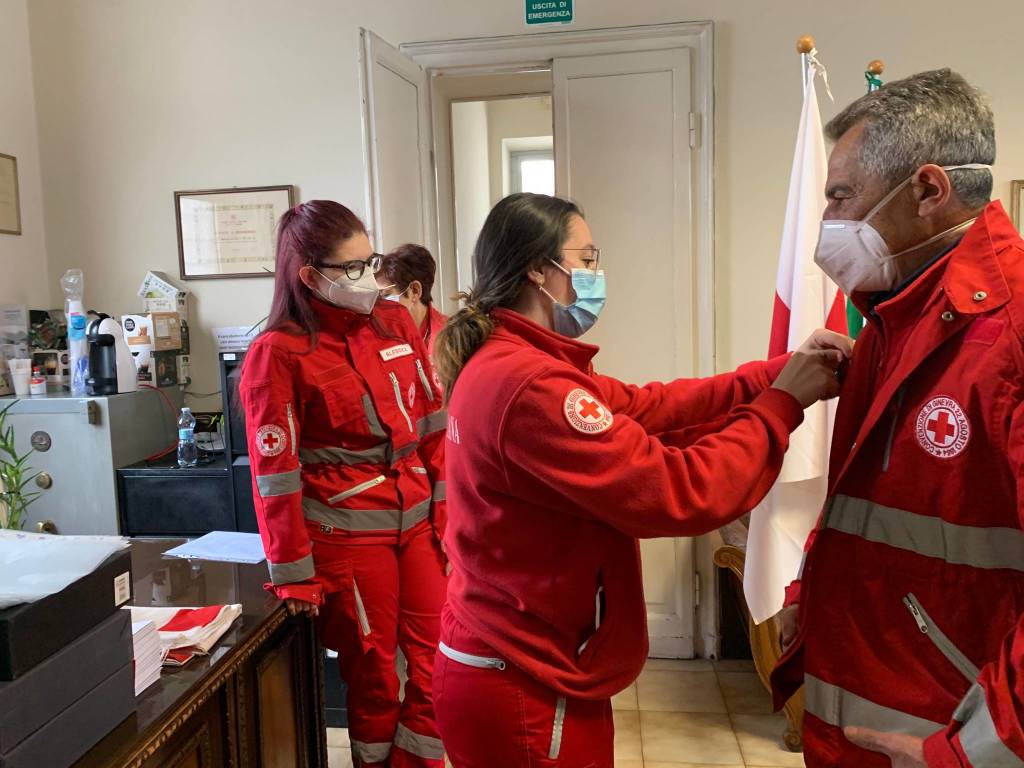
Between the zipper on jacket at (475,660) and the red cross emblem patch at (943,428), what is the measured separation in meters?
0.69

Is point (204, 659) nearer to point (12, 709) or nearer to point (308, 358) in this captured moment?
point (12, 709)

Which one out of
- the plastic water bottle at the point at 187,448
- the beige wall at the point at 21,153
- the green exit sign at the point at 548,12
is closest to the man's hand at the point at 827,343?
the green exit sign at the point at 548,12

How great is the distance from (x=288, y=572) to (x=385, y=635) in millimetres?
356

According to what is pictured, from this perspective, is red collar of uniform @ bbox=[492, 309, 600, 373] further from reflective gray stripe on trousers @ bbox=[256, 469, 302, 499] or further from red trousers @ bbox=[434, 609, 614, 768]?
reflective gray stripe on trousers @ bbox=[256, 469, 302, 499]

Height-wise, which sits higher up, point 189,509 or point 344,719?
point 189,509

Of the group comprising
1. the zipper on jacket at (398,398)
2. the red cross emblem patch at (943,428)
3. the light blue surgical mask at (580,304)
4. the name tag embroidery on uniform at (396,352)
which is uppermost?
the light blue surgical mask at (580,304)

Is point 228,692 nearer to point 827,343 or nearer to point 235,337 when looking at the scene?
point 827,343

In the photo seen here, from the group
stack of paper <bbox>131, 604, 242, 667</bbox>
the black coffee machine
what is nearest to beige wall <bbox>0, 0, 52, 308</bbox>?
the black coffee machine

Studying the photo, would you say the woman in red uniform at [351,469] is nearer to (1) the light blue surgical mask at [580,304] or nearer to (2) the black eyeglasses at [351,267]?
(2) the black eyeglasses at [351,267]

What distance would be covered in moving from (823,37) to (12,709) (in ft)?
10.5

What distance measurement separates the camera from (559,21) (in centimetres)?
306

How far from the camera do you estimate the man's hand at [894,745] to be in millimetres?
876

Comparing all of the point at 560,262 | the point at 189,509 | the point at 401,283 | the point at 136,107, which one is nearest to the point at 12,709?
the point at 560,262

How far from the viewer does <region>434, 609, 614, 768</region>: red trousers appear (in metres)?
1.19
